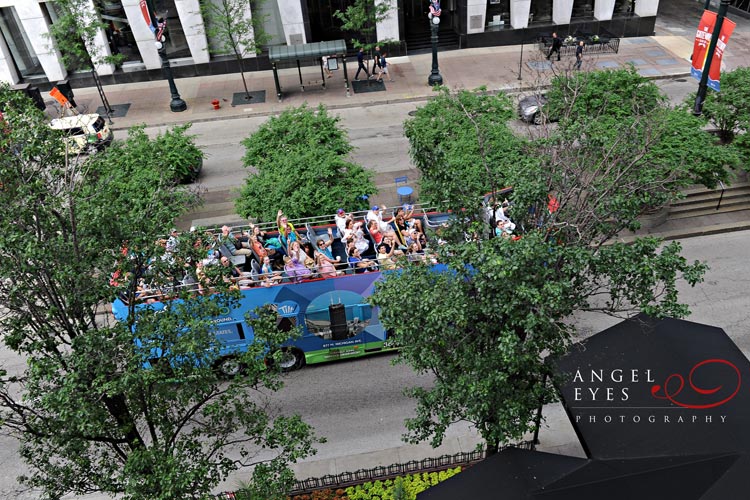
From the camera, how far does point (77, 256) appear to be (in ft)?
28.0

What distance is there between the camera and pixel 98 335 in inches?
314

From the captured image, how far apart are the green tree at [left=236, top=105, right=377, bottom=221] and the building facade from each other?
16548 millimetres

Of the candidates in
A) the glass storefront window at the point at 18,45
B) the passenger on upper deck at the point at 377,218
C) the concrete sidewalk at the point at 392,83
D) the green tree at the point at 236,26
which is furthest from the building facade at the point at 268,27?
the passenger on upper deck at the point at 377,218

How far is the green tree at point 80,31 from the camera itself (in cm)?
2938

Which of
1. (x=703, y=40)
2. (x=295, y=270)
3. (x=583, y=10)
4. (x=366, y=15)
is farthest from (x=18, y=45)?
(x=703, y=40)

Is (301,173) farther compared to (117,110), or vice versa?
(117,110)

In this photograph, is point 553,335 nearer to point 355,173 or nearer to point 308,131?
point 355,173

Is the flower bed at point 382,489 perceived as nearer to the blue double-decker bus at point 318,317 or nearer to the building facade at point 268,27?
the blue double-decker bus at point 318,317

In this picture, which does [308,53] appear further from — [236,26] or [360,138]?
[360,138]

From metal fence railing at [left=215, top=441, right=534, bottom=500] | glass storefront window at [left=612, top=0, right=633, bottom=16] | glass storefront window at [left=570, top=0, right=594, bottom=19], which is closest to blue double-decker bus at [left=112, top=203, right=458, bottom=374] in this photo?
metal fence railing at [left=215, top=441, right=534, bottom=500]

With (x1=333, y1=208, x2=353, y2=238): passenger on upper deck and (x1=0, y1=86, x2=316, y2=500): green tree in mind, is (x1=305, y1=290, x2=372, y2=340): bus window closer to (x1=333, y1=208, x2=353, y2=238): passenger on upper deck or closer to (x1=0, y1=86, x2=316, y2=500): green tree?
(x1=333, y1=208, x2=353, y2=238): passenger on upper deck

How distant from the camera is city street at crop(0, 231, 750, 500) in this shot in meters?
14.0

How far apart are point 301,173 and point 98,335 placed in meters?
10.6

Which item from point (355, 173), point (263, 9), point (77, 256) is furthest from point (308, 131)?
point (263, 9)
